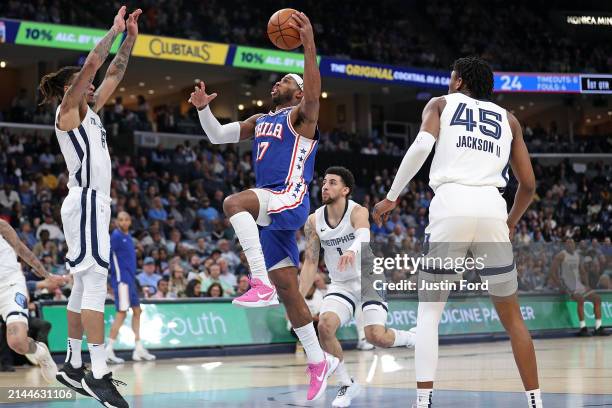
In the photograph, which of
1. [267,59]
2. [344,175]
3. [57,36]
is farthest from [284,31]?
[267,59]

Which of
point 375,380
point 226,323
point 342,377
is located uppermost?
point 226,323

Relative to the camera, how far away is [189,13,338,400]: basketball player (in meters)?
7.11

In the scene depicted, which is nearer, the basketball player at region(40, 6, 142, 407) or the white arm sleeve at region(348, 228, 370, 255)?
the basketball player at region(40, 6, 142, 407)

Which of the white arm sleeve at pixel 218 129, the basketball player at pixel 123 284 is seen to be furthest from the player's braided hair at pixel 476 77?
the basketball player at pixel 123 284

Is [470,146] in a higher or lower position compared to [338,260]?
Answer: higher

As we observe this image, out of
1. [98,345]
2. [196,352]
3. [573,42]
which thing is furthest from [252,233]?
[573,42]

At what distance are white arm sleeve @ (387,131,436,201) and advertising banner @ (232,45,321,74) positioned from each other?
2306cm

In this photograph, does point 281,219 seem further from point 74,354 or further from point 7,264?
point 7,264

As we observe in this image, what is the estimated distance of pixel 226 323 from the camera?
15.8m

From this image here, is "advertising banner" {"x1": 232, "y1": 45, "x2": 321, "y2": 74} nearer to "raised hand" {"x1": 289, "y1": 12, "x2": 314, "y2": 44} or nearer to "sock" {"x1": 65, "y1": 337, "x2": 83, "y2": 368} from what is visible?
"raised hand" {"x1": 289, "y1": 12, "x2": 314, "y2": 44}

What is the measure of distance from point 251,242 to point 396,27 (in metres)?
31.2

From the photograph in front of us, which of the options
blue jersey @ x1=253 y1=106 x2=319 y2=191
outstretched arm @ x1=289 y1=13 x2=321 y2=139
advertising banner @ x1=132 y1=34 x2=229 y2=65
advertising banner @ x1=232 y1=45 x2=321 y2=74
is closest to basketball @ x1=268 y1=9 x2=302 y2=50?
outstretched arm @ x1=289 y1=13 x2=321 y2=139

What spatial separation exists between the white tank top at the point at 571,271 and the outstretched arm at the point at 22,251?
14.5 m

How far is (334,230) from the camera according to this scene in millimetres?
8992
